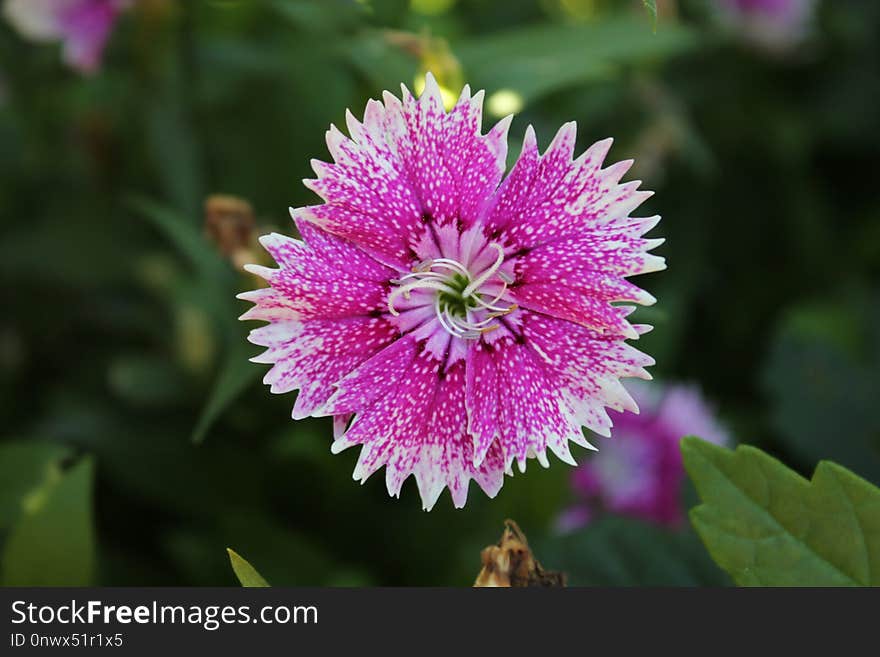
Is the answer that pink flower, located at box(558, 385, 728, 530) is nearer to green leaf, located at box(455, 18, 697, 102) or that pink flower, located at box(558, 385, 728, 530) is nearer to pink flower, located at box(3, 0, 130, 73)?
green leaf, located at box(455, 18, 697, 102)

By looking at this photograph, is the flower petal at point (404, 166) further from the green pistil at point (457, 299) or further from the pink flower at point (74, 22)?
the pink flower at point (74, 22)

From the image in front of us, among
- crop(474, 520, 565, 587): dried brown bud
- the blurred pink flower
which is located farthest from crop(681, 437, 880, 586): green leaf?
the blurred pink flower

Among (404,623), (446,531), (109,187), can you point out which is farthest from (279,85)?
(404,623)

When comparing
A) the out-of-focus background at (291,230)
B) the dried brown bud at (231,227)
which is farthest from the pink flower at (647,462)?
the dried brown bud at (231,227)

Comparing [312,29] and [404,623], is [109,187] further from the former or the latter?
[404,623]

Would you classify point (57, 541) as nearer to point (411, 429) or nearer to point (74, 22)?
point (411, 429)

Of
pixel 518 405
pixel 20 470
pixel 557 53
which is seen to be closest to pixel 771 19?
pixel 557 53
